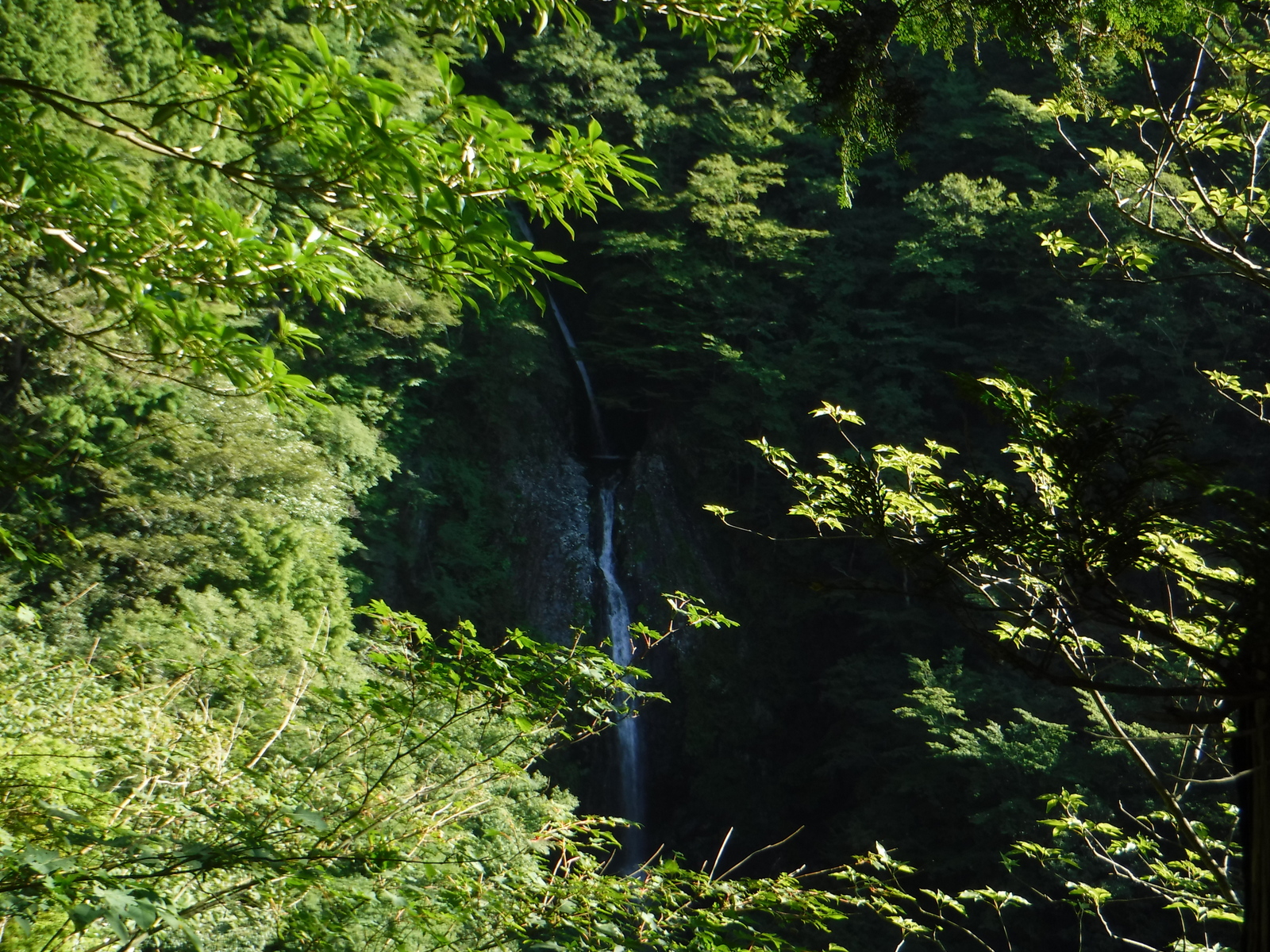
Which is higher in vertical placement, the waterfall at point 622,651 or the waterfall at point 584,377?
the waterfall at point 584,377

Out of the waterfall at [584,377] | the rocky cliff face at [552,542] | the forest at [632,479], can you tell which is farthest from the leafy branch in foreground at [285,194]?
the waterfall at [584,377]

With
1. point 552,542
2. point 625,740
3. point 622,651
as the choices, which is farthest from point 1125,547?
point 552,542

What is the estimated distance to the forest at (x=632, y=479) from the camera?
1795 mm

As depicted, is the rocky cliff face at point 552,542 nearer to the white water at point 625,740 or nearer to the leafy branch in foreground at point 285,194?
the white water at point 625,740

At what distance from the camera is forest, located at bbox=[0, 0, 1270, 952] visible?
1795 mm

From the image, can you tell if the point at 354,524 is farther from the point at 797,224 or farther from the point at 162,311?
the point at 162,311

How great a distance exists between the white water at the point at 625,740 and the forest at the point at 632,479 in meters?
0.07

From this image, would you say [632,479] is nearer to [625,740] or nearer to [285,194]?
[625,740]

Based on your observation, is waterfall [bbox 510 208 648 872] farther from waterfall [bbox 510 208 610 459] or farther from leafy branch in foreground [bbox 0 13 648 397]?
leafy branch in foreground [bbox 0 13 648 397]

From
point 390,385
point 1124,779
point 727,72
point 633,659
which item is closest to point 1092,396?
point 1124,779

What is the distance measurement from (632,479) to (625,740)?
400cm

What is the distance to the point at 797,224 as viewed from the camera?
48.7ft

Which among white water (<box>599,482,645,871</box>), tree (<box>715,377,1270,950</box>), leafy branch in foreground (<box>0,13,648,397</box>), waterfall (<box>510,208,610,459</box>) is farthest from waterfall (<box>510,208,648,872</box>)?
leafy branch in foreground (<box>0,13,648,397</box>)

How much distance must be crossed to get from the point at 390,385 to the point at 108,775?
8.48 meters
